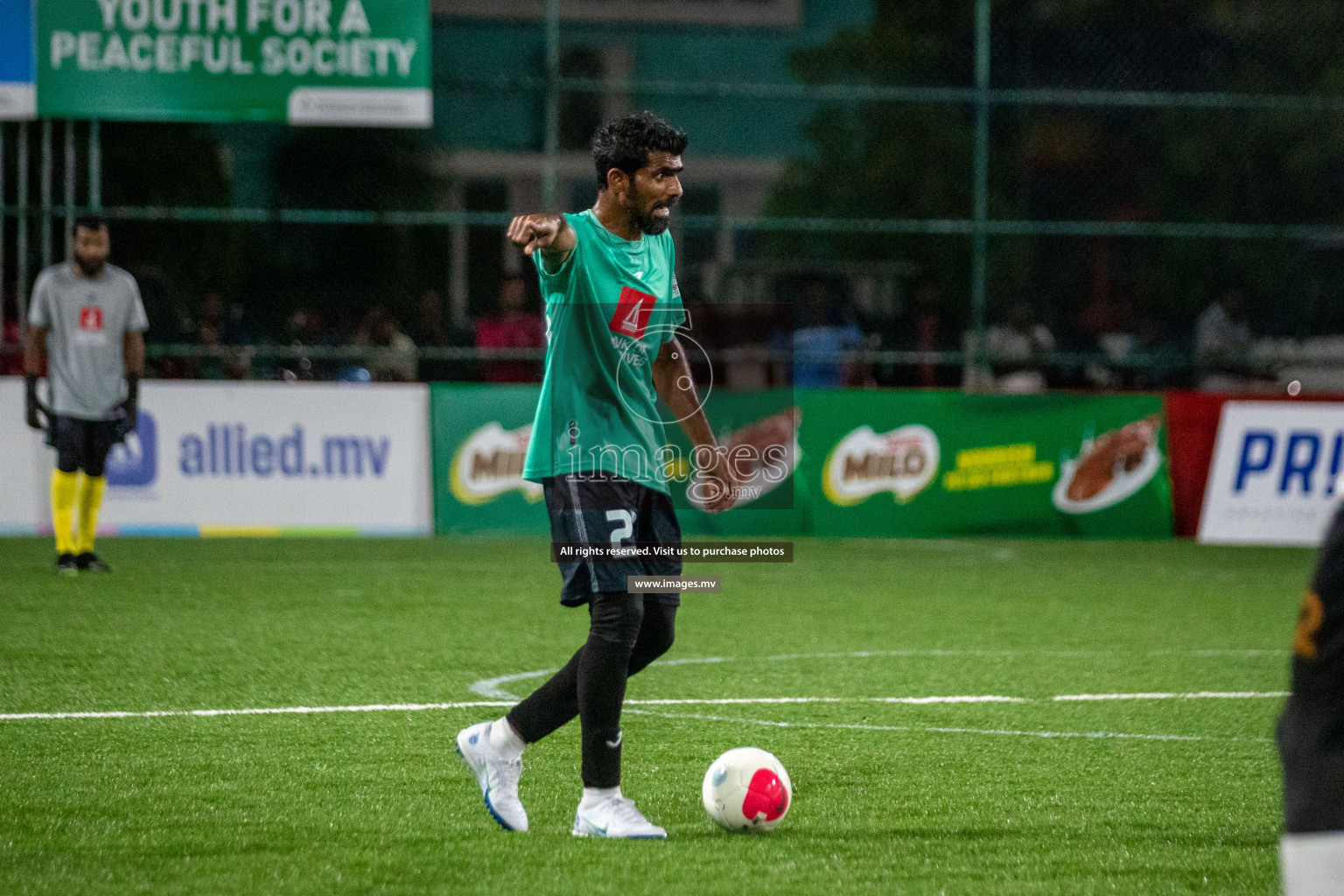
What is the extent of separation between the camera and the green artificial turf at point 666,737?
455 cm

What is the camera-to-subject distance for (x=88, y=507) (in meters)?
10.8

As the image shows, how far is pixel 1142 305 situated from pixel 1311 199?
8.50 ft

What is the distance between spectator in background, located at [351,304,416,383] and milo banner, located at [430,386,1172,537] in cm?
150

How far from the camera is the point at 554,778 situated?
5.61 m

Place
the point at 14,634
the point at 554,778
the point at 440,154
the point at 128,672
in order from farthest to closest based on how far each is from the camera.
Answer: the point at 440,154, the point at 14,634, the point at 128,672, the point at 554,778

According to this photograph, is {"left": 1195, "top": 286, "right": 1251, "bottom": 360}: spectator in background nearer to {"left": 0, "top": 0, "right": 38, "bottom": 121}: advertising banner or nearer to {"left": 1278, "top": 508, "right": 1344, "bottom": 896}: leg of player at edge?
{"left": 0, "top": 0, "right": 38, "bottom": 121}: advertising banner

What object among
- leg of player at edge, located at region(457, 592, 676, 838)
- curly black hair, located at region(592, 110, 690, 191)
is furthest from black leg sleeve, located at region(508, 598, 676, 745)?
curly black hair, located at region(592, 110, 690, 191)

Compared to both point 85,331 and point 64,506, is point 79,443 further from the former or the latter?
point 85,331

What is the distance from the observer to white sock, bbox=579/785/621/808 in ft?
15.7

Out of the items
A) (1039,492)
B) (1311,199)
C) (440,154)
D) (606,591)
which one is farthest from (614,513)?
(1311,199)

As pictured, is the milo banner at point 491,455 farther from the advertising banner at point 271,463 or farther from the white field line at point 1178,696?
the white field line at point 1178,696

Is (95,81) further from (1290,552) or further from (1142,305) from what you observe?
(1142,305)

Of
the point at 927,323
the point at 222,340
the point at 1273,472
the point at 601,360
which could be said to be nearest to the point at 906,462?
the point at 1273,472

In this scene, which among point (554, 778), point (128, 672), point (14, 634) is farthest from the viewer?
point (14, 634)
